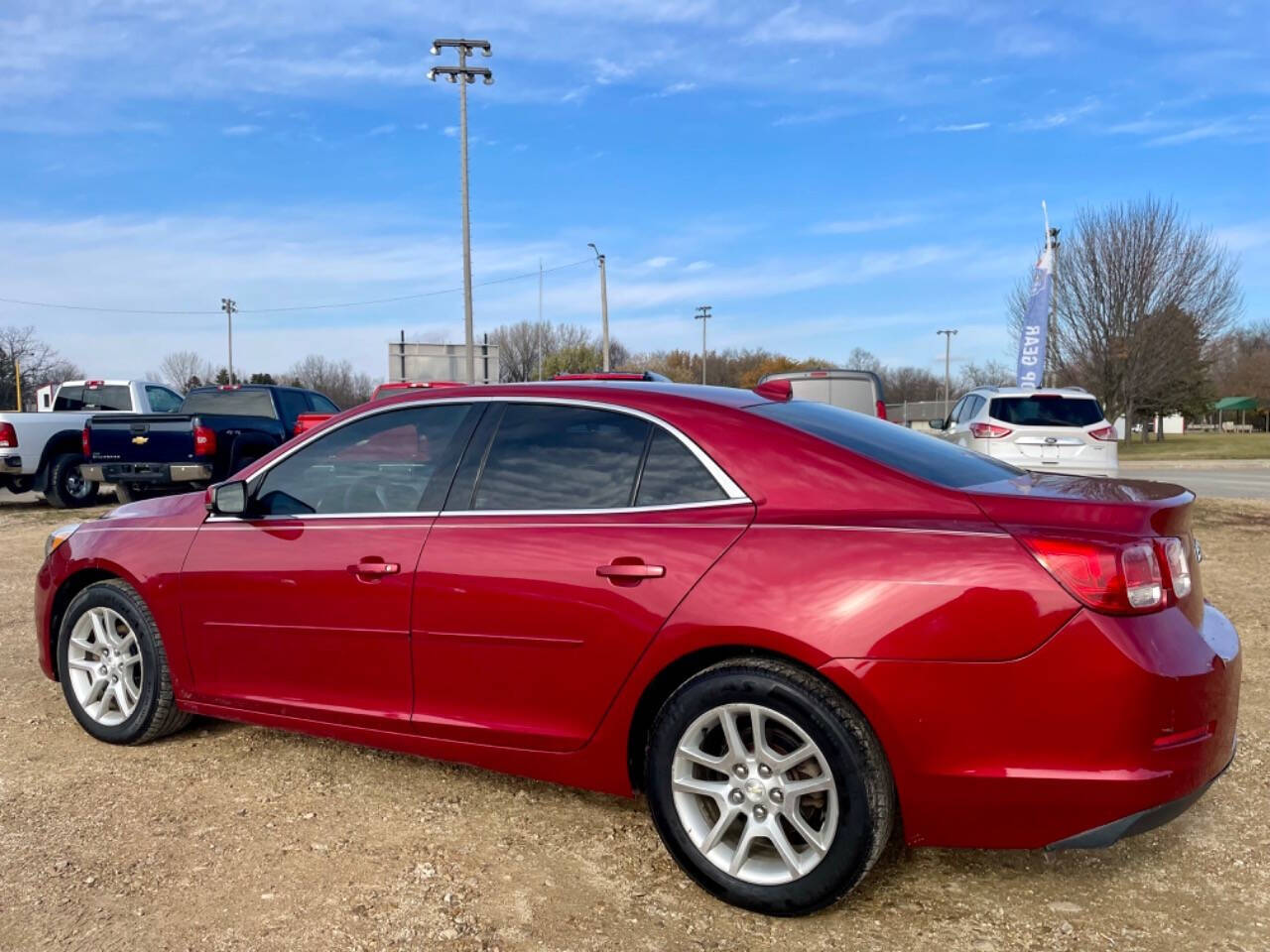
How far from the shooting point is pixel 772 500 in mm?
2920

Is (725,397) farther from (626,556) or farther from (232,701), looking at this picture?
(232,701)

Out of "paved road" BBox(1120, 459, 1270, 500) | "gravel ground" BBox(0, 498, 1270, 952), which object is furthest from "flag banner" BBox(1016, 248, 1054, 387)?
"gravel ground" BBox(0, 498, 1270, 952)

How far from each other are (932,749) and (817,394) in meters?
11.2

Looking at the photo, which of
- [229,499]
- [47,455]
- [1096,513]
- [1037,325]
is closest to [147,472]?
[47,455]

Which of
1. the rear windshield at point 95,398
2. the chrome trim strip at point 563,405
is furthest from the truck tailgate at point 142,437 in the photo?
the chrome trim strip at point 563,405

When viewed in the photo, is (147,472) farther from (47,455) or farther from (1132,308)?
(1132,308)

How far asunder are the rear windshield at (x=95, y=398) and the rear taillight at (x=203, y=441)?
5041mm

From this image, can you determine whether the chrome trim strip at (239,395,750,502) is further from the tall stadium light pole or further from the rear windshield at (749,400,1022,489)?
the tall stadium light pole

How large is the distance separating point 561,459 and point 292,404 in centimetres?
1173

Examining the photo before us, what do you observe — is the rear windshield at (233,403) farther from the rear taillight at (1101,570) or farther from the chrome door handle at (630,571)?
the rear taillight at (1101,570)

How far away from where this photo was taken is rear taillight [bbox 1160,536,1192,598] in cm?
266

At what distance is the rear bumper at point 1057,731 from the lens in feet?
8.17

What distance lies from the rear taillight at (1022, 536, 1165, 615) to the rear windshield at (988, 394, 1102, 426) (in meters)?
9.70

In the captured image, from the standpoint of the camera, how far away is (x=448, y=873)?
313 cm
